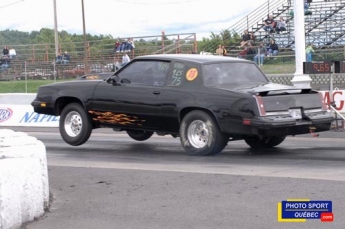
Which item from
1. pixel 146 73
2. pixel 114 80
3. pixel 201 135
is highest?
pixel 146 73

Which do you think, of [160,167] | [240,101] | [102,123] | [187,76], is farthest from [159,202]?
[102,123]

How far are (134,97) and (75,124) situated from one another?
1.64m

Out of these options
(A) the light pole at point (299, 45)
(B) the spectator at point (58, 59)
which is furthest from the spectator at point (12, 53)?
(A) the light pole at point (299, 45)

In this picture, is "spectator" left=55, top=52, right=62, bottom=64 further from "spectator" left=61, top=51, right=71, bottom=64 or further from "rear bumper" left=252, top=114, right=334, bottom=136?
"rear bumper" left=252, top=114, right=334, bottom=136

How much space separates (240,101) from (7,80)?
2672 centimetres

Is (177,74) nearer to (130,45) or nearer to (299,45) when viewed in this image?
(299,45)

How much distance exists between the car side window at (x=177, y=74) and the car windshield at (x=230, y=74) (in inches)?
15.7

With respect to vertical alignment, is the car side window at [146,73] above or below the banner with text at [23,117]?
above

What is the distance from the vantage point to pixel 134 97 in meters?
12.2

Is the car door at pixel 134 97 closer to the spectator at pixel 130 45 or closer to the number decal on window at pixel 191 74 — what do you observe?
the number decal on window at pixel 191 74

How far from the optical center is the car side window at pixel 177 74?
11.9 metres

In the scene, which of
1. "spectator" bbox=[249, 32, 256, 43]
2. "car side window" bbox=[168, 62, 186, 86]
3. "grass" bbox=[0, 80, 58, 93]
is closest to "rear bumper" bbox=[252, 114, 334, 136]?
"car side window" bbox=[168, 62, 186, 86]

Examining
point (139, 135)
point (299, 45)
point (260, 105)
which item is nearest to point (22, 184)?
point (260, 105)

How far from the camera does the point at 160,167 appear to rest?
1042cm
